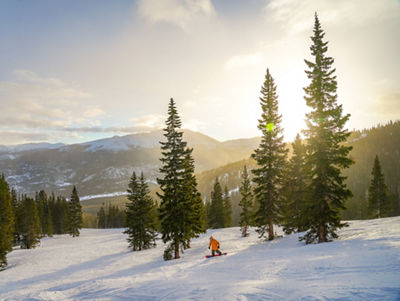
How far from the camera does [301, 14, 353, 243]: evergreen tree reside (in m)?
19.0

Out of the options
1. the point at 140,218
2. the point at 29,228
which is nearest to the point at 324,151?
the point at 140,218

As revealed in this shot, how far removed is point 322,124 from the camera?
1948cm

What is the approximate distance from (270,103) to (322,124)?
9.24 m

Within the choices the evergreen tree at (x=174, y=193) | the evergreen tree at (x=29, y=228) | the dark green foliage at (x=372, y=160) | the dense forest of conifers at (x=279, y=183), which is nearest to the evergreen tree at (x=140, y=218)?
the dense forest of conifers at (x=279, y=183)

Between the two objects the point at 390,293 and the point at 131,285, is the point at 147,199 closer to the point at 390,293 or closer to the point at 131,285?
the point at 131,285

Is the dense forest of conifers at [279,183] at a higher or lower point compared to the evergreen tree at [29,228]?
higher

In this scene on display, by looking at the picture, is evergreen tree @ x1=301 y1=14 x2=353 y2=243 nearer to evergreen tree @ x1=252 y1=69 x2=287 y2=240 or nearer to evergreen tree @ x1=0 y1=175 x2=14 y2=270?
evergreen tree @ x1=252 y1=69 x2=287 y2=240

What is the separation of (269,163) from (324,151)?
7.93 m

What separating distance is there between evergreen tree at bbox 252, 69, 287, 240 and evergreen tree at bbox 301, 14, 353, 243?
6.54 meters

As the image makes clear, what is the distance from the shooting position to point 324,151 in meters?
19.5

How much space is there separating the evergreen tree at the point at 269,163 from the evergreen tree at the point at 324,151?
6544 millimetres

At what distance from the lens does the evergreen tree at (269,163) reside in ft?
86.7

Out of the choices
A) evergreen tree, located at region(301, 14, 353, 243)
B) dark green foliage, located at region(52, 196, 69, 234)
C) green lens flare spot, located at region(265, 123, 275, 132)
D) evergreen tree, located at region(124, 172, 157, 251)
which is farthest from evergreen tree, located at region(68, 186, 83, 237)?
evergreen tree, located at region(301, 14, 353, 243)

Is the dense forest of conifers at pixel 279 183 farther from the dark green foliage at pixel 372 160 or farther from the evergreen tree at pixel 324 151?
the dark green foliage at pixel 372 160
